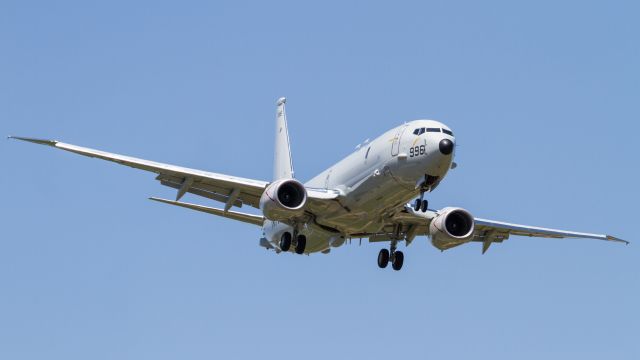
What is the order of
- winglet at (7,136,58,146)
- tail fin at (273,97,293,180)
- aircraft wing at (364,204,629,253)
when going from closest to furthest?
1. winglet at (7,136,58,146)
2. aircraft wing at (364,204,629,253)
3. tail fin at (273,97,293,180)

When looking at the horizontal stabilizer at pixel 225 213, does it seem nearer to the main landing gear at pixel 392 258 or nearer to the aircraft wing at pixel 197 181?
the aircraft wing at pixel 197 181

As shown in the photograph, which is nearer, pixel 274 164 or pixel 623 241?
pixel 623 241

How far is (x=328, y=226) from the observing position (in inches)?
1967

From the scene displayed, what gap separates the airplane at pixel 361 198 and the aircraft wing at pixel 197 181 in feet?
0.12

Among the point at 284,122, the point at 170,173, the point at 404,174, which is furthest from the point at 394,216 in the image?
the point at 284,122

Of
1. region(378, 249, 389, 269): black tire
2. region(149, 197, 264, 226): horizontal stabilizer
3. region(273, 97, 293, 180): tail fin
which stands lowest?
region(378, 249, 389, 269): black tire

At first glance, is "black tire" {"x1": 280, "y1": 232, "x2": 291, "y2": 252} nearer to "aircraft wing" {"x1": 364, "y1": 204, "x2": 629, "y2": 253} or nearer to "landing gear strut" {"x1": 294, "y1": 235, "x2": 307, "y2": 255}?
"landing gear strut" {"x1": 294, "y1": 235, "x2": 307, "y2": 255}

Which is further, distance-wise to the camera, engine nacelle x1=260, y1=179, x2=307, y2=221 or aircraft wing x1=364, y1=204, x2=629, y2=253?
aircraft wing x1=364, y1=204, x2=629, y2=253

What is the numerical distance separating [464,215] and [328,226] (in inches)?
219

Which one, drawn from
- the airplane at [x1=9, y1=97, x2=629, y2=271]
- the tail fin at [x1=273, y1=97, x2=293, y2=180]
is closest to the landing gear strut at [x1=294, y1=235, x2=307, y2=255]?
the airplane at [x1=9, y1=97, x2=629, y2=271]

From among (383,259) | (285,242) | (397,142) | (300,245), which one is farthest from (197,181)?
(383,259)

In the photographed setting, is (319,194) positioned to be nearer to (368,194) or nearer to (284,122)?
(368,194)

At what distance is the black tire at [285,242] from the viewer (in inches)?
1976

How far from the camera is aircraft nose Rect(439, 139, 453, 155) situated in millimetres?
44188
